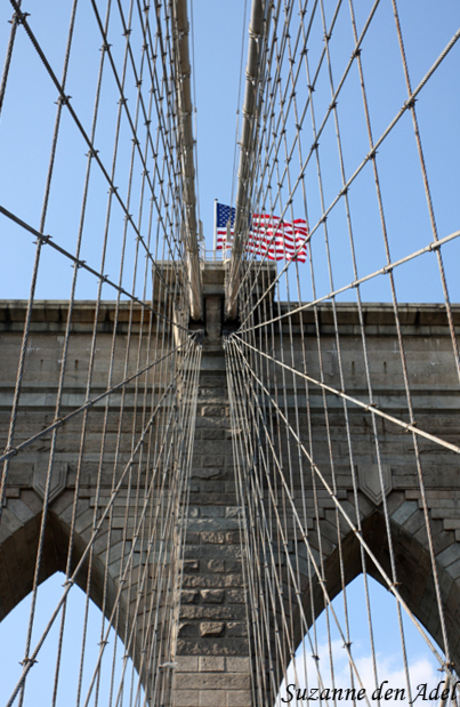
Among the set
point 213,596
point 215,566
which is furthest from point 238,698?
point 215,566

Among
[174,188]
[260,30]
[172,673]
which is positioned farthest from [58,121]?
[172,673]

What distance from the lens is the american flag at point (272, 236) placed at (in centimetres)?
653

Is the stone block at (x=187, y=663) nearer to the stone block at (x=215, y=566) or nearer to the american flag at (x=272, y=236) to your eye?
the stone block at (x=215, y=566)

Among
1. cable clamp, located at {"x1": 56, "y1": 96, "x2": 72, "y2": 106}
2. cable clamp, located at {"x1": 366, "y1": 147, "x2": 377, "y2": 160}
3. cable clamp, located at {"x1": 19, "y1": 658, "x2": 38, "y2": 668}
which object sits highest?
cable clamp, located at {"x1": 56, "y1": 96, "x2": 72, "y2": 106}

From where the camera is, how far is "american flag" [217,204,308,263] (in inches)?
257

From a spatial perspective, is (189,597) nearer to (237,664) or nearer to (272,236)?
(237,664)

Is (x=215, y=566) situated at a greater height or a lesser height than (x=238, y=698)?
greater

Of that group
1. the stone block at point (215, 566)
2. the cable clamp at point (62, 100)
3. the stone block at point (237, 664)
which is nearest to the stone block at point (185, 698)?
the stone block at point (237, 664)

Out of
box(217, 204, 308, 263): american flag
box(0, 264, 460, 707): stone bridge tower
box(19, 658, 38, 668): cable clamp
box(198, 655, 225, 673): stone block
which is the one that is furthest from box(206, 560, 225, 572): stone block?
box(19, 658, 38, 668): cable clamp

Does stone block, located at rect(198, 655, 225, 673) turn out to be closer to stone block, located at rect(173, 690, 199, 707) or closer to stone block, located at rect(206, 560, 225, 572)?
stone block, located at rect(173, 690, 199, 707)

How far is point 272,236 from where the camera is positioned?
721 centimetres

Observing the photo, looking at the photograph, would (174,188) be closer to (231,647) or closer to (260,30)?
(260,30)

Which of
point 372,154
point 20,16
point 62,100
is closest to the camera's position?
point 20,16

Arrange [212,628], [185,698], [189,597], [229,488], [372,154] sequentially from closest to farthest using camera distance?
[372,154], [185,698], [212,628], [189,597], [229,488]
